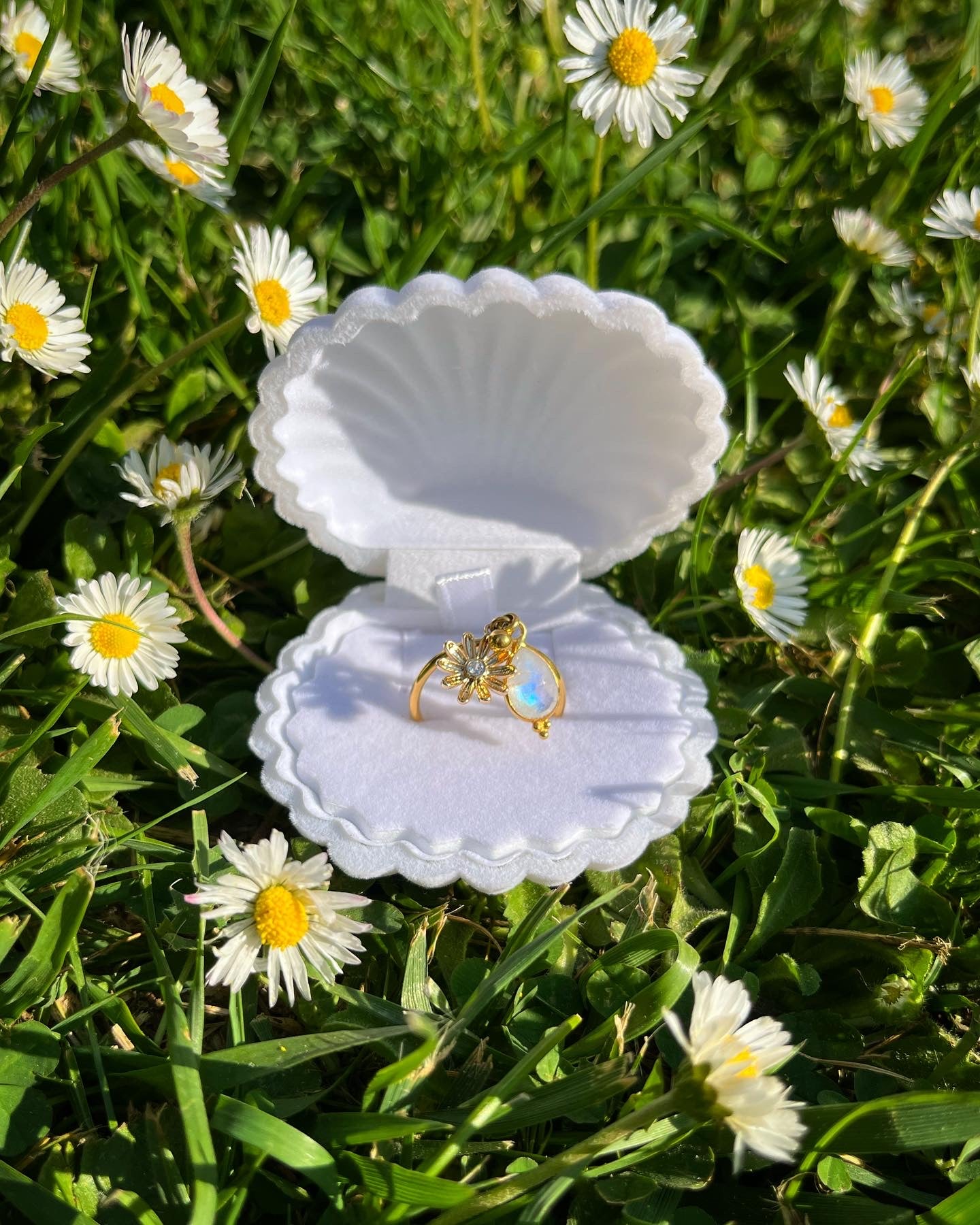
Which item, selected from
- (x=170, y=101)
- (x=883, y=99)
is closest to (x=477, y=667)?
(x=170, y=101)

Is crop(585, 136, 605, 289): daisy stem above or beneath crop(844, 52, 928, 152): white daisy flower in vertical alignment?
beneath

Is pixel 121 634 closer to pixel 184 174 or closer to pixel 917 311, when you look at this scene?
pixel 184 174

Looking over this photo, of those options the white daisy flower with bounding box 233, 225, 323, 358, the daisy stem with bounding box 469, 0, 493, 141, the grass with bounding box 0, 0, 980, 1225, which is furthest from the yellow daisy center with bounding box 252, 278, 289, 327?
the daisy stem with bounding box 469, 0, 493, 141

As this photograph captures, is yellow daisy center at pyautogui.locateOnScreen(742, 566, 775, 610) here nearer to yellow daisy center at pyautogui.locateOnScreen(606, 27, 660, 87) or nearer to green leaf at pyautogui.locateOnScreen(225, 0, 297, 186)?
yellow daisy center at pyautogui.locateOnScreen(606, 27, 660, 87)

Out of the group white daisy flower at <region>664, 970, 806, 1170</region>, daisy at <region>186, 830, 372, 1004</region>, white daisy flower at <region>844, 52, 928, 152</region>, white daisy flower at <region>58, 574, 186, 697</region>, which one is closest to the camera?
white daisy flower at <region>664, 970, 806, 1170</region>

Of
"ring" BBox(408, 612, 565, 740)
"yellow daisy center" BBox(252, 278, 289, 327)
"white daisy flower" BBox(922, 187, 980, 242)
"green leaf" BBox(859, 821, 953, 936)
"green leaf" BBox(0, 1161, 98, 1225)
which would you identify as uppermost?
"white daisy flower" BBox(922, 187, 980, 242)

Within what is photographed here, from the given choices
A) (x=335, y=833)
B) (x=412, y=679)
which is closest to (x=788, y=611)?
(x=412, y=679)
